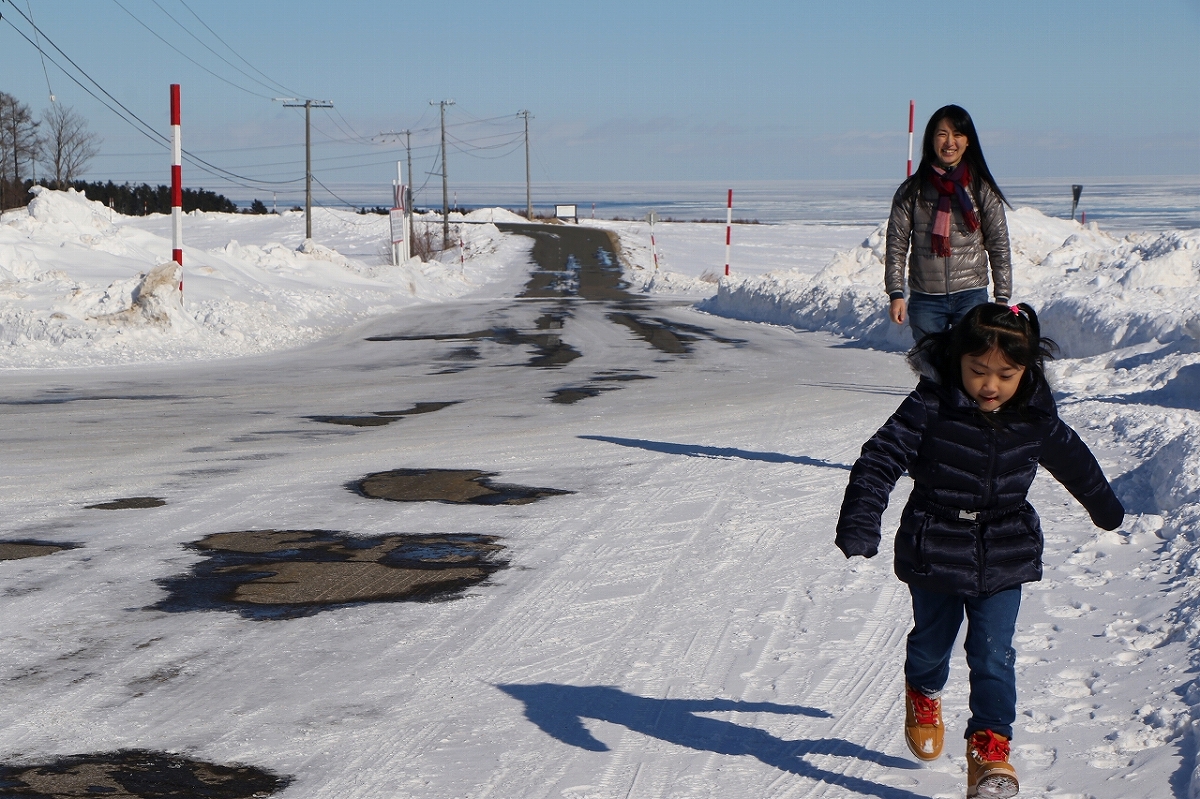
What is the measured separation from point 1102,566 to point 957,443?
2.58 m

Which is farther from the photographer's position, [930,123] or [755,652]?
[930,123]

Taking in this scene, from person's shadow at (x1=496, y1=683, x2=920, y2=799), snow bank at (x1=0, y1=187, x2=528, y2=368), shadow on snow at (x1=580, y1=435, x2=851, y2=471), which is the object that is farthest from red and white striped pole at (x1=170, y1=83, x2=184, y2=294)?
person's shadow at (x1=496, y1=683, x2=920, y2=799)

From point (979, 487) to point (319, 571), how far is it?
3277 millimetres

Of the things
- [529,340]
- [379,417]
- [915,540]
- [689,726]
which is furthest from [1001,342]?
[529,340]

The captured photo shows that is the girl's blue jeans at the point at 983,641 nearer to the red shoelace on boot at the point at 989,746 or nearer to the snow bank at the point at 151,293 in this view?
the red shoelace on boot at the point at 989,746

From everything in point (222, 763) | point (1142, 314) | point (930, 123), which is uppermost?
point (930, 123)

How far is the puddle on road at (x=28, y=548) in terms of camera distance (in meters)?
5.78

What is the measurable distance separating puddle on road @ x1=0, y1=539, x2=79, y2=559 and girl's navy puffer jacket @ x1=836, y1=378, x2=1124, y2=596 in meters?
4.20

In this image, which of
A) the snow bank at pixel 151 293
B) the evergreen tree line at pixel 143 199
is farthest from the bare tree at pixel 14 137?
the snow bank at pixel 151 293

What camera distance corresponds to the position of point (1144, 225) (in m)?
48.6

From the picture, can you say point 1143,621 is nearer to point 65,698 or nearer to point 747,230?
point 65,698

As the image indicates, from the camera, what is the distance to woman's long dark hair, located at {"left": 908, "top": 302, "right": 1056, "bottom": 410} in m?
3.00

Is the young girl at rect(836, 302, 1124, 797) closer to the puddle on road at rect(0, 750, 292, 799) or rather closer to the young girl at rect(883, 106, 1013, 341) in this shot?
the puddle on road at rect(0, 750, 292, 799)

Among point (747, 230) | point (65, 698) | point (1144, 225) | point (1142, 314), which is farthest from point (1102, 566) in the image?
point (747, 230)
